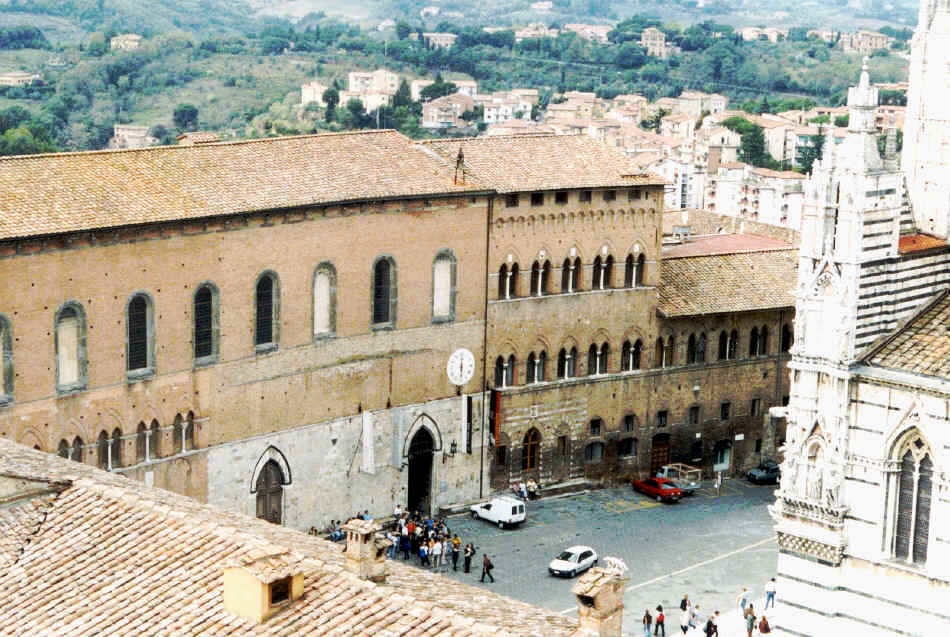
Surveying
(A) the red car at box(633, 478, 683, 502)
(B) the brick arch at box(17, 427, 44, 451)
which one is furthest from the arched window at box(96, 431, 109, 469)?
(A) the red car at box(633, 478, 683, 502)

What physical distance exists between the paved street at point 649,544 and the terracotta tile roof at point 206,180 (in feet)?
33.1

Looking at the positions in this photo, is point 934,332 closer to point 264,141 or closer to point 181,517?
point 181,517

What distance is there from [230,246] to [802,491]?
19.7 meters

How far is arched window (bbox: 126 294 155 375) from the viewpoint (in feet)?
150

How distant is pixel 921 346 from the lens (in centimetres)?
3262

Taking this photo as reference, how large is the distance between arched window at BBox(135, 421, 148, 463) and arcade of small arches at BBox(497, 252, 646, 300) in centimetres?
1269

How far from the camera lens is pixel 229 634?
2303 cm

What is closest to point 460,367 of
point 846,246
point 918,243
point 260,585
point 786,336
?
point 786,336

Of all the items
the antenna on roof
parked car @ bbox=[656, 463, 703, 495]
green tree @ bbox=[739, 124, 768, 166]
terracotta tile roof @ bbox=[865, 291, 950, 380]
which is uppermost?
the antenna on roof

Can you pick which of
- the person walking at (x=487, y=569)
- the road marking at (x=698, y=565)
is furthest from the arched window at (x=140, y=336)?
the road marking at (x=698, y=565)

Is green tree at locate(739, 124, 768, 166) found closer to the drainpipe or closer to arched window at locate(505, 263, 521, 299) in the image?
arched window at locate(505, 263, 521, 299)

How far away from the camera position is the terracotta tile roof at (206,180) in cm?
4409

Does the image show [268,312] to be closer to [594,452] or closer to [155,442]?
[155,442]

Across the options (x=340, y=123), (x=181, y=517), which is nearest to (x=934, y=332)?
(x=181, y=517)
